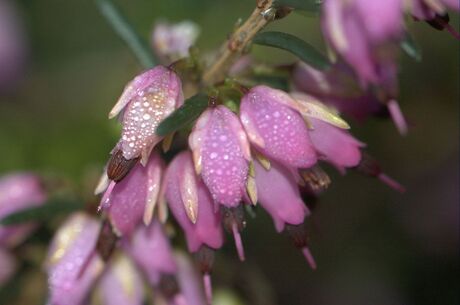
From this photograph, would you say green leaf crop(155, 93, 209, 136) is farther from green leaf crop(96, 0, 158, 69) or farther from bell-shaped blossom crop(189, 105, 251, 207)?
green leaf crop(96, 0, 158, 69)

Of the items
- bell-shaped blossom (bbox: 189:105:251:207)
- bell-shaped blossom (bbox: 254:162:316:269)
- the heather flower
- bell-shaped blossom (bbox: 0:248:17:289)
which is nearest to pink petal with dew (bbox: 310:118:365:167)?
the heather flower

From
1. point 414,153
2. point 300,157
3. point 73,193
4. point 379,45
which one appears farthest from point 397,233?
point 379,45

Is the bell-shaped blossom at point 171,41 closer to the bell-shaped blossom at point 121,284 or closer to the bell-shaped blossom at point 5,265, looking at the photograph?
the bell-shaped blossom at point 121,284

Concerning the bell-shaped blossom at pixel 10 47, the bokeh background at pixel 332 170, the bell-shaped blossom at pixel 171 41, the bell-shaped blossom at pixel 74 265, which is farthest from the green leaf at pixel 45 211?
the bell-shaped blossom at pixel 10 47

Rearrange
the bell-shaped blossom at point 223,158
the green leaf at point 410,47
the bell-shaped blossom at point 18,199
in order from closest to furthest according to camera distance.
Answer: the green leaf at point 410,47 < the bell-shaped blossom at point 223,158 < the bell-shaped blossom at point 18,199

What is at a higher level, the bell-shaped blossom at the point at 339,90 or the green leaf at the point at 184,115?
the green leaf at the point at 184,115

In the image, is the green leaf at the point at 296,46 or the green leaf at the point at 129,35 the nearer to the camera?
the green leaf at the point at 296,46

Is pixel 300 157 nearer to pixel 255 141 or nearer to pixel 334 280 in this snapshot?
pixel 255 141

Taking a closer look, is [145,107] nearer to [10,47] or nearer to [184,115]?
[184,115]
